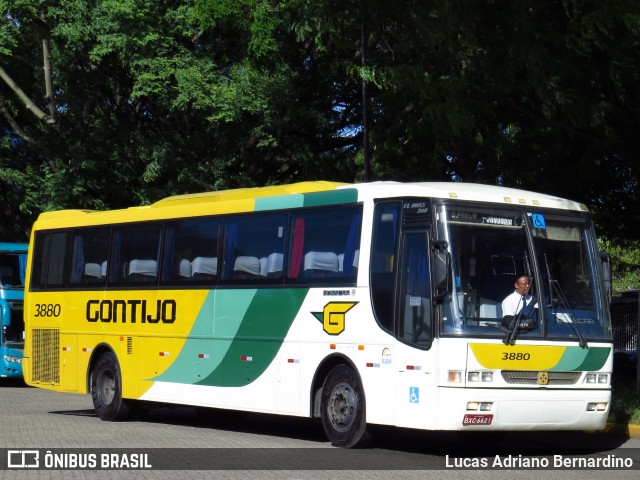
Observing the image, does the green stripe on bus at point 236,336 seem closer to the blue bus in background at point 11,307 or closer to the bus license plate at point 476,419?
the bus license plate at point 476,419

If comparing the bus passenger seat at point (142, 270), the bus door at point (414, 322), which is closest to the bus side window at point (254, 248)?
the bus passenger seat at point (142, 270)

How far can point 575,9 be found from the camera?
17156 mm

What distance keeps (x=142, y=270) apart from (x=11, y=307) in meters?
11.6

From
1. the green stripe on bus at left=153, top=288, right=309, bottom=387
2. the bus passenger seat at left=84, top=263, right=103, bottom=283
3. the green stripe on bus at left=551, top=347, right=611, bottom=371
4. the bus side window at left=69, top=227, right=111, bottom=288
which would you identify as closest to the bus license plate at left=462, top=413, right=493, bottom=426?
the green stripe on bus at left=551, top=347, right=611, bottom=371

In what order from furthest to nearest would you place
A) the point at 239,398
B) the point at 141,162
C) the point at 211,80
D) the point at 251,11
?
the point at 141,162
the point at 211,80
the point at 251,11
the point at 239,398

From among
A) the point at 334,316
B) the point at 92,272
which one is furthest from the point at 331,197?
the point at 92,272

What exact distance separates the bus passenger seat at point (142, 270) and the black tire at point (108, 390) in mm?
1400

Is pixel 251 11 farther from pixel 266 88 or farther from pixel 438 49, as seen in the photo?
pixel 438 49

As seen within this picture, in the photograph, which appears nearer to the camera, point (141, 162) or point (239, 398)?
point (239, 398)

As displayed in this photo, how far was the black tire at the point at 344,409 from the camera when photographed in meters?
14.6

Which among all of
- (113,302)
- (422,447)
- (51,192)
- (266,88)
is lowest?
(422,447)

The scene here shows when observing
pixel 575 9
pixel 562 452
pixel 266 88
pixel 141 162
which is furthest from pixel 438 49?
pixel 141 162

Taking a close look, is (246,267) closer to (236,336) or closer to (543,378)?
(236,336)

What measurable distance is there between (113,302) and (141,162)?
12.7 m
